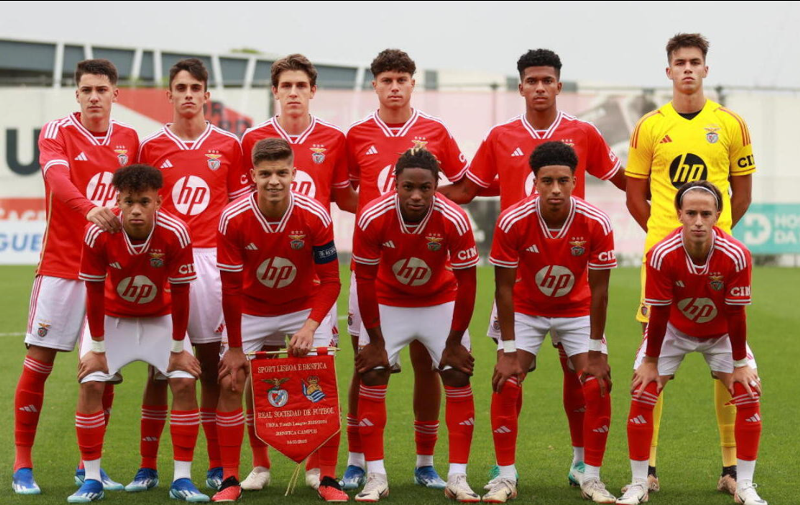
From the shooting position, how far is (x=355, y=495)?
5.54 metres

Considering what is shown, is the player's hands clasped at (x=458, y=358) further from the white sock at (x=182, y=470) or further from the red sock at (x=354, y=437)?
the white sock at (x=182, y=470)

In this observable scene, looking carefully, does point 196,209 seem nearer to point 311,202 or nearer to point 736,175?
point 311,202

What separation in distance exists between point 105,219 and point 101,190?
0.75m

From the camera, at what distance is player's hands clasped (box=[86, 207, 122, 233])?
208 inches

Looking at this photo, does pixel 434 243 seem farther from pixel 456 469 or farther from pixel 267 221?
pixel 456 469

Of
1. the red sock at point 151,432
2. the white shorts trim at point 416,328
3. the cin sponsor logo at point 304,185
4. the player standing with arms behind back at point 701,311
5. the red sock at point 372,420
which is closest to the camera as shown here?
the player standing with arms behind back at point 701,311

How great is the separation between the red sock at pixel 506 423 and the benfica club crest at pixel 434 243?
0.81 m

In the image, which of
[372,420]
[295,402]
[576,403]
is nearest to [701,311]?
[576,403]

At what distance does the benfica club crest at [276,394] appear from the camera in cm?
554

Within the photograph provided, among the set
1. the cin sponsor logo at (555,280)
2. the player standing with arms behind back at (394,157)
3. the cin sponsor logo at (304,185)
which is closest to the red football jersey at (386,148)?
the player standing with arms behind back at (394,157)

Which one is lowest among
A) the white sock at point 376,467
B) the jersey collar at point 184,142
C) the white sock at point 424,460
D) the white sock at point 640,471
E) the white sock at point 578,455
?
the white sock at point 424,460

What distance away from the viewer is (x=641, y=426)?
17.4ft

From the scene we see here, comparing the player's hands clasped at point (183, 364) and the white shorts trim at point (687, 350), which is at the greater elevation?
the white shorts trim at point (687, 350)

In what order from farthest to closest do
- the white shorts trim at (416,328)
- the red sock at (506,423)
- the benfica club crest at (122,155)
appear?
the benfica club crest at (122,155) → the white shorts trim at (416,328) → the red sock at (506,423)
